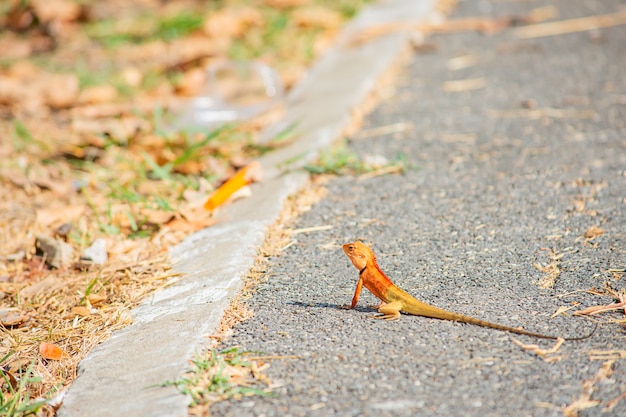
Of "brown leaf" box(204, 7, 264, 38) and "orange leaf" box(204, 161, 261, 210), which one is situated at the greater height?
"brown leaf" box(204, 7, 264, 38)

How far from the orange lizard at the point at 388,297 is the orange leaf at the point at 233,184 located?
1.08 meters

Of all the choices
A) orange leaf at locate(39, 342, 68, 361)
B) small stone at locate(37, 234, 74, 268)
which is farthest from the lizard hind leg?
small stone at locate(37, 234, 74, 268)

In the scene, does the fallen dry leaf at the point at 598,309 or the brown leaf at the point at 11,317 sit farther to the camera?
the brown leaf at the point at 11,317

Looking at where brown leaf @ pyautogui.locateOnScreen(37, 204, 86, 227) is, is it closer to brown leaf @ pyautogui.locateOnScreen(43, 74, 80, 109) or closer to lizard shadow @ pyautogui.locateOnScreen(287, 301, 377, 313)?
lizard shadow @ pyautogui.locateOnScreen(287, 301, 377, 313)

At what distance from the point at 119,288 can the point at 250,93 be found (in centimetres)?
270

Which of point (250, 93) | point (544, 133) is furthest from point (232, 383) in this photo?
point (250, 93)

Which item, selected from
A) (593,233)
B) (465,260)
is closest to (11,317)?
(465,260)

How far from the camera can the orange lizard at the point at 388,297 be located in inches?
89.4

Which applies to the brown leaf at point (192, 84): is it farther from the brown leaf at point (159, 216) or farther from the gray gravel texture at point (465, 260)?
the brown leaf at point (159, 216)

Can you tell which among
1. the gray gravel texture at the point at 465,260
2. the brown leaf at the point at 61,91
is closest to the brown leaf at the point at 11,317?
the gray gravel texture at the point at 465,260

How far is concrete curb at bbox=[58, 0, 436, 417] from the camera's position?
2.12 metres

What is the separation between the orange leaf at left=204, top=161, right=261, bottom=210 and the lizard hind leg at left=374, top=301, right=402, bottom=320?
4.25 ft

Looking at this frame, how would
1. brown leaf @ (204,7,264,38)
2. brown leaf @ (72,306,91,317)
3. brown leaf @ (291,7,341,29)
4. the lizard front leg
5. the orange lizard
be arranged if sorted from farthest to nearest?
brown leaf @ (291,7,341,29)
brown leaf @ (204,7,264,38)
brown leaf @ (72,306,91,317)
the lizard front leg
the orange lizard

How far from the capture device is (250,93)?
5.26 m
